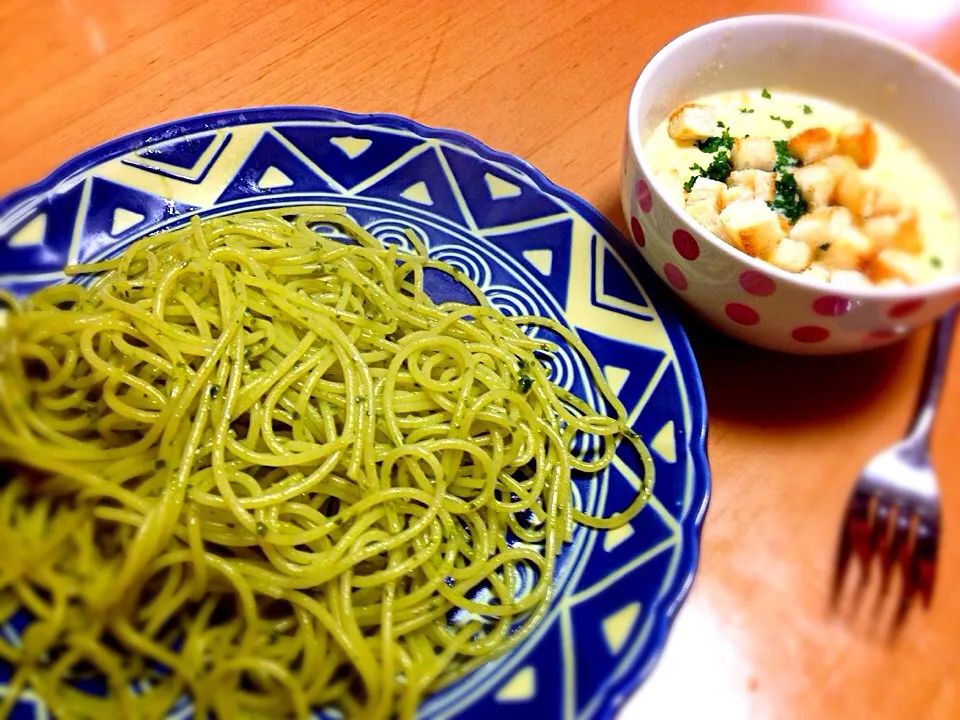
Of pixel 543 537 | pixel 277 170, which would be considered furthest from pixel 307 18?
pixel 543 537

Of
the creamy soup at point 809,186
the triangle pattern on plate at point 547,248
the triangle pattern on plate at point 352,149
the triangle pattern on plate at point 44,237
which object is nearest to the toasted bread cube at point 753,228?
the creamy soup at point 809,186

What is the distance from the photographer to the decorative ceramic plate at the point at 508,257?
3.23 feet

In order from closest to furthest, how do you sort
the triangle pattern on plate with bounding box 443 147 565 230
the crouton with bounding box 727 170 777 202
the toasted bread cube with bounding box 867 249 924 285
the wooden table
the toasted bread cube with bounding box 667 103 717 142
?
the wooden table
the toasted bread cube with bounding box 867 249 924 285
the crouton with bounding box 727 170 777 202
the toasted bread cube with bounding box 667 103 717 142
the triangle pattern on plate with bounding box 443 147 565 230

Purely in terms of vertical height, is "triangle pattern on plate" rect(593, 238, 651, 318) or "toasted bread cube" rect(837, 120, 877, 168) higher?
"toasted bread cube" rect(837, 120, 877, 168)

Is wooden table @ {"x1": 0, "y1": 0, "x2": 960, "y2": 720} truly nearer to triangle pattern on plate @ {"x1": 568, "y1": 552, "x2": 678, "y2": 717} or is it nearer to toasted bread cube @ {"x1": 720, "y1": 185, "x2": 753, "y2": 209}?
triangle pattern on plate @ {"x1": 568, "y1": 552, "x2": 678, "y2": 717}

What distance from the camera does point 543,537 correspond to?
44.4 inches

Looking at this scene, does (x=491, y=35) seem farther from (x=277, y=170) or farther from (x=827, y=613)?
(x=827, y=613)

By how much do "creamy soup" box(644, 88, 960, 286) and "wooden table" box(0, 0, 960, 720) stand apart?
0.53 ft

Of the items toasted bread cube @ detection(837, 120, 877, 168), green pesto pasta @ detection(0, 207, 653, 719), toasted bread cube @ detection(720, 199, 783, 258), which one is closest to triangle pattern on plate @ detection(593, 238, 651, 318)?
green pesto pasta @ detection(0, 207, 653, 719)

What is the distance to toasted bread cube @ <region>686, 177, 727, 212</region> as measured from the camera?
1165 millimetres

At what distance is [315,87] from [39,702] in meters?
1.34

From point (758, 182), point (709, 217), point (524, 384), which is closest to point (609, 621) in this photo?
point (524, 384)

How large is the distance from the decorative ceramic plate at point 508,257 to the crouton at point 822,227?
0.25 m

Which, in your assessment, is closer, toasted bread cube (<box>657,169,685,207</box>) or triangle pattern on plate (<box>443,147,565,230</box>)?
toasted bread cube (<box>657,169,685,207</box>)
